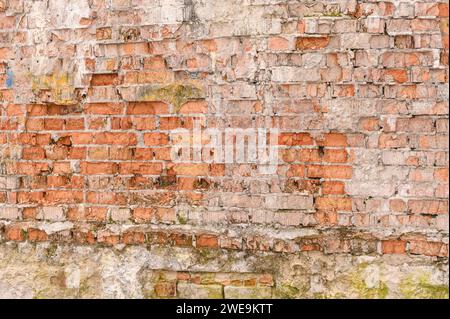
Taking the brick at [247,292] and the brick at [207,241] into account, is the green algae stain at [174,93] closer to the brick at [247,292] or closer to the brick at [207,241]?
the brick at [207,241]

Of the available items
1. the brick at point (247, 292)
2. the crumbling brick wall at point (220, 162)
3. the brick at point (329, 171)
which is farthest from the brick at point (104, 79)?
the brick at point (247, 292)

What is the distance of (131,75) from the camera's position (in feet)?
7.68

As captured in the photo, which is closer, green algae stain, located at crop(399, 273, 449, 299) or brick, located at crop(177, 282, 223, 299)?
green algae stain, located at crop(399, 273, 449, 299)

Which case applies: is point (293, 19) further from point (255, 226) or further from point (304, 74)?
point (255, 226)

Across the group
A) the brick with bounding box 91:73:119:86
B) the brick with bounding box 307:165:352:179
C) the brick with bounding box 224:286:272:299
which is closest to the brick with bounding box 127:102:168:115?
the brick with bounding box 91:73:119:86

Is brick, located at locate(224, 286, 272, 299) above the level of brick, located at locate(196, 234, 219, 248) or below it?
below

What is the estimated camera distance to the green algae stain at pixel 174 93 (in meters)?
2.29

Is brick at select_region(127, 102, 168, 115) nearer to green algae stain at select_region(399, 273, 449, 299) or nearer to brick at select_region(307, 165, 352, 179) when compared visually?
brick at select_region(307, 165, 352, 179)

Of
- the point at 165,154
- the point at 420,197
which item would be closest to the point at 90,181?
the point at 165,154

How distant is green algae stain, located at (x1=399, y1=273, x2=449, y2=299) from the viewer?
86.8 inches

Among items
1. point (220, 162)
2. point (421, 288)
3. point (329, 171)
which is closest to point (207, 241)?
point (220, 162)

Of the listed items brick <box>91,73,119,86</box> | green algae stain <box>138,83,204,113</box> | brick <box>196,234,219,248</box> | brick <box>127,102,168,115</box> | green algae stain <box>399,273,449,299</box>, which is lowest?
green algae stain <box>399,273,449,299</box>

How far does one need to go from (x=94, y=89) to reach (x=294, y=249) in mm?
1238

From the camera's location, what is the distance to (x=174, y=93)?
7.58 feet
